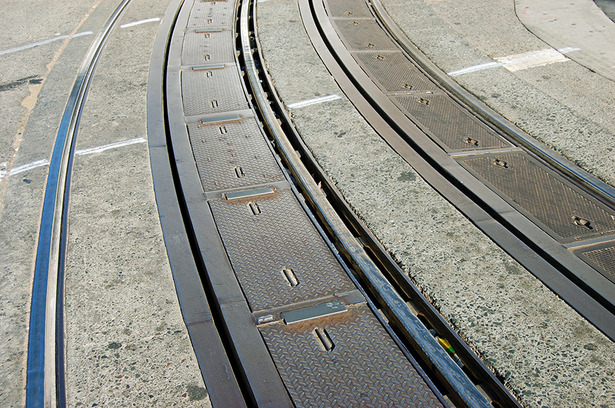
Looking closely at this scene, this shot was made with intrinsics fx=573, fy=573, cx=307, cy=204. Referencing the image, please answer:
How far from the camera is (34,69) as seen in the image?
23.2 ft

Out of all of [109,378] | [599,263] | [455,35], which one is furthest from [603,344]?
[455,35]

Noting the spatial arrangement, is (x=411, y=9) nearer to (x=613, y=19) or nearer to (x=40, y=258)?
(x=613, y=19)

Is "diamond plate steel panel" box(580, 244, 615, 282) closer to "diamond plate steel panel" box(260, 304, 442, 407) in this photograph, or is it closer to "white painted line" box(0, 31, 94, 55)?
"diamond plate steel panel" box(260, 304, 442, 407)

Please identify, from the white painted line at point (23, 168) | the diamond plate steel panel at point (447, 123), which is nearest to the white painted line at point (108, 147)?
the white painted line at point (23, 168)

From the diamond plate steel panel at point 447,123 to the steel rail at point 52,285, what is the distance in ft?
10.7

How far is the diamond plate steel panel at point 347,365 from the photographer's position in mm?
2936

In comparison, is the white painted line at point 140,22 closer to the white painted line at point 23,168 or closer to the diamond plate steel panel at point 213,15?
the diamond plate steel panel at point 213,15

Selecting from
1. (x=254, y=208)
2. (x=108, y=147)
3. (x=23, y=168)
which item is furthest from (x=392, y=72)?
(x=23, y=168)

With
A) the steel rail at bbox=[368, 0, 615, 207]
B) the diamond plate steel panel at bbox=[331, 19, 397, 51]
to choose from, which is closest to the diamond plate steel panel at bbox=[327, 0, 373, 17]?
the diamond plate steel panel at bbox=[331, 19, 397, 51]

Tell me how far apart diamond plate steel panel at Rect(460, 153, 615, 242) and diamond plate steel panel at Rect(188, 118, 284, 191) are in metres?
1.74

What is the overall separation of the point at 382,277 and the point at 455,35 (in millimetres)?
5042

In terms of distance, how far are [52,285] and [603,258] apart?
3676 mm

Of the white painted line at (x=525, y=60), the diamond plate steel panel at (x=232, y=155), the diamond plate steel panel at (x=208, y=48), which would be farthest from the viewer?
the diamond plate steel panel at (x=208, y=48)

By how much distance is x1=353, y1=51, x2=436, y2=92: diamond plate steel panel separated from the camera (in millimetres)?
6328
